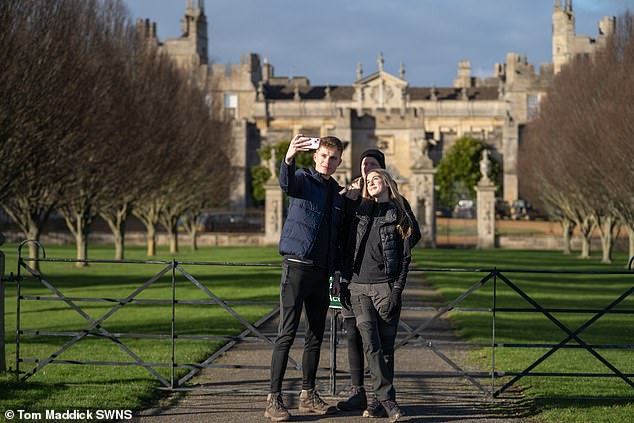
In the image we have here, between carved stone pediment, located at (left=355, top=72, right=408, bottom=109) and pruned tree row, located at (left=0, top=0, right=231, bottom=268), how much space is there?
7783 cm

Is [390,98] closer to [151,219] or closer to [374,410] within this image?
[151,219]

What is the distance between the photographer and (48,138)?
27.2 m

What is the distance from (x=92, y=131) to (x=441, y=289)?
36.9 feet

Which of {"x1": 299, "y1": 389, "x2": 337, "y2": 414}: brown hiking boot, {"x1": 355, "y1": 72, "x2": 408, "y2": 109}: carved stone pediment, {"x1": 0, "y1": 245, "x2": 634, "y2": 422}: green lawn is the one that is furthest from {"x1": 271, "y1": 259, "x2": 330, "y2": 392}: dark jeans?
{"x1": 355, "y1": 72, "x2": 408, "y2": 109}: carved stone pediment


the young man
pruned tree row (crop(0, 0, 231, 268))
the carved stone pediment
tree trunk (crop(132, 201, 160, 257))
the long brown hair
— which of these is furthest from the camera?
the carved stone pediment

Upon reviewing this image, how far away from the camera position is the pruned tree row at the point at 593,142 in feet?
116

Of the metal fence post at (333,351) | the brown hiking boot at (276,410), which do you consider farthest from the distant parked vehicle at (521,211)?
the brown hiking boot at (276,410)

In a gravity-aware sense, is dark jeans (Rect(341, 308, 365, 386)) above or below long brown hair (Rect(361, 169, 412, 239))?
below

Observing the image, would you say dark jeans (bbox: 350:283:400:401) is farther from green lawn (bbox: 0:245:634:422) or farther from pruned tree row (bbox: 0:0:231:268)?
pruned tree row (bbox: 0:0:231:268)

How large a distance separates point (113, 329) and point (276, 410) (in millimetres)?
8781

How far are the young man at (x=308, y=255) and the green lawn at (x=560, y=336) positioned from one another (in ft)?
6.41

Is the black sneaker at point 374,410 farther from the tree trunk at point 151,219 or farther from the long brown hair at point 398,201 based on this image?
the tree trunk at point 151,219

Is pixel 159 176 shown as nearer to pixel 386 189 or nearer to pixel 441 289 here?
pixel 441 289

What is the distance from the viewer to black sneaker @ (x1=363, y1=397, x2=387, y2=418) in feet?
31.3
